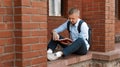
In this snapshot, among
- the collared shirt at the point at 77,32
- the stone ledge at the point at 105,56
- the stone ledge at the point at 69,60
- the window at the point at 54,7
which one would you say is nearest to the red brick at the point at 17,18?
the stone ledge at the point at 69,60

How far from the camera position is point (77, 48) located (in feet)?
17.0

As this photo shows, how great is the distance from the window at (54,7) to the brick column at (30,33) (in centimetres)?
241

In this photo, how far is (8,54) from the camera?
359 cm

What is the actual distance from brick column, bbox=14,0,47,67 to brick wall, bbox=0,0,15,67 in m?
0.06

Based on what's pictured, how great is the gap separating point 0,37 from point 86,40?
228 cm

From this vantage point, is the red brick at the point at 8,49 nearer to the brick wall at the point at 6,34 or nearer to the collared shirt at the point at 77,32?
the brick wall at the point at 6,34

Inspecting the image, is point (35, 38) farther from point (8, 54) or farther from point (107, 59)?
point (107, 59)

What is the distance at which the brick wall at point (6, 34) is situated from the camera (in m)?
3.50

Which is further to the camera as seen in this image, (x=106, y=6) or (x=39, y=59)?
(x=106, y=6)

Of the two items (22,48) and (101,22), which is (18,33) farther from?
(101,22)

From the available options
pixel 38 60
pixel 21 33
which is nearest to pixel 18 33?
pixel 21 33

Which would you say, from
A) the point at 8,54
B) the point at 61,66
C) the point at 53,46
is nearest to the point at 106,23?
the point at 53,46

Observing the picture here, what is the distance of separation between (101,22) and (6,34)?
3.06m

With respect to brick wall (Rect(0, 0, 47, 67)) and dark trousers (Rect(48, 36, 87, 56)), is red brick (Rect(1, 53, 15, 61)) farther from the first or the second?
→ dark trousers (Rect(48, 36, 87, 56))
